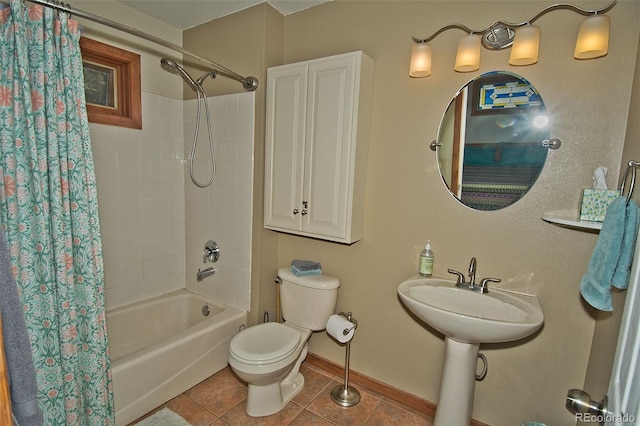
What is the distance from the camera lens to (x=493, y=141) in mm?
1633

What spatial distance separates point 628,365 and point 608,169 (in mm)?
1170

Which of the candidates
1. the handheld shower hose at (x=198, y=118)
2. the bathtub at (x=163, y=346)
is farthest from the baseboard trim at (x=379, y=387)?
the handheld shower hose at (x=198, y=118)

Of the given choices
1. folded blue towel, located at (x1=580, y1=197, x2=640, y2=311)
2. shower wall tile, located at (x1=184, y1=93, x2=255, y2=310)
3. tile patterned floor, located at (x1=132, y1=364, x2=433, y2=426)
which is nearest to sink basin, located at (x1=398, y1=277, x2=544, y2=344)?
folded blue towel, located at (x1=580, y1=197, x2=640, y2=311)

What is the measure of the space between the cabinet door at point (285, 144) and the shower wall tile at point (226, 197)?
0.18m

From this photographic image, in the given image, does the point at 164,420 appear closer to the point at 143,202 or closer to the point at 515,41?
the point at 143,202

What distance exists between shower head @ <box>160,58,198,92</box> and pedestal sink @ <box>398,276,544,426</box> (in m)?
1.96

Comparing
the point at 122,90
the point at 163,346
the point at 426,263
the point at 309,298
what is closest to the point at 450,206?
the point at 426,263

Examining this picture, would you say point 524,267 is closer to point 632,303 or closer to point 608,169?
point 608,169

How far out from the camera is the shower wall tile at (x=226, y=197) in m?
2.26

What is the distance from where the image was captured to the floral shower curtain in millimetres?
1250

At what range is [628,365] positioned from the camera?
22.1 inches

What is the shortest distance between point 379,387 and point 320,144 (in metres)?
1.58

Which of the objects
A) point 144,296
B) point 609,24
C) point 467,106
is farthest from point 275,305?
point 609,24

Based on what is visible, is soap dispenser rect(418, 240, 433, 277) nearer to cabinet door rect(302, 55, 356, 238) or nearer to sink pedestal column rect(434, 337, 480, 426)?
sink pedestal column rect(434, 337, 480, 426)
